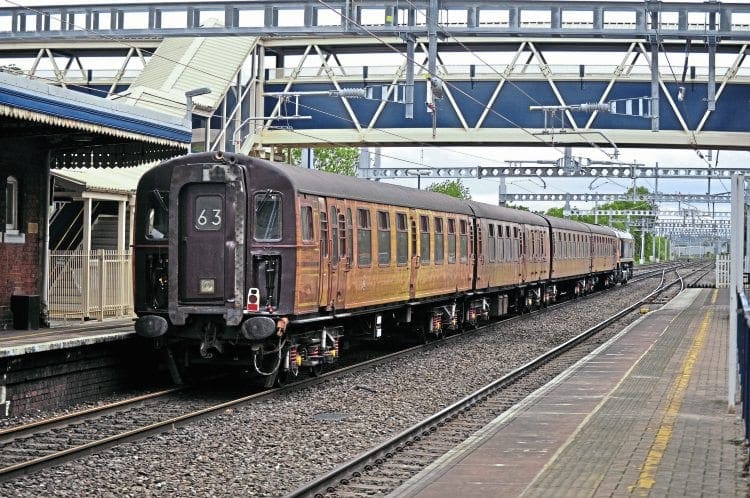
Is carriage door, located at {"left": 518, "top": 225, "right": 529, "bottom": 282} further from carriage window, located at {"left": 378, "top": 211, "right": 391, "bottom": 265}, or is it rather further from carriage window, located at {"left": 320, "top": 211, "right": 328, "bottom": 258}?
carriage window, located at {"left": 320, "top": 211, "right": 328, "bottom": 258}

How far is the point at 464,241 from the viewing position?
25516mm

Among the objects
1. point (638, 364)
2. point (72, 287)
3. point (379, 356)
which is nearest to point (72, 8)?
point (72, 287)

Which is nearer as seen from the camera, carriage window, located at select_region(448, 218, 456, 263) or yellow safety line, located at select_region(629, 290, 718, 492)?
yellow safety line, located at select_region(629, 290, 718, 492)

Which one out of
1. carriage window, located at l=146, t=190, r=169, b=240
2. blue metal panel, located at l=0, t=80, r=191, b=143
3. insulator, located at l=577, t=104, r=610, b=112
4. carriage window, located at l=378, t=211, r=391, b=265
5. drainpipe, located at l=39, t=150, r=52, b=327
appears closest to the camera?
blue metal panel, located at l=0, t=80, r=191, b=143

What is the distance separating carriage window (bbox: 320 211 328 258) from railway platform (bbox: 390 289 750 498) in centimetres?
357

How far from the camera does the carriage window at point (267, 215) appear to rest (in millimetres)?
15266

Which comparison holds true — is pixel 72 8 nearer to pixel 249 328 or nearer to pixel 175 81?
pixel 249 328

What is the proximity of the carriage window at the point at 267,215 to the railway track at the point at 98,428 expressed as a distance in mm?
2125

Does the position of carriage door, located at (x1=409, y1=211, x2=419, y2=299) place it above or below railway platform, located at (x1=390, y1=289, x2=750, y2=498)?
above

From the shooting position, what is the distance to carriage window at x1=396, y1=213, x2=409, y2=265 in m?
20.1

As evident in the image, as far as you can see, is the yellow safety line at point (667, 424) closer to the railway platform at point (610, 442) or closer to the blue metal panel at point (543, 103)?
the railway platform at point (610, 442)

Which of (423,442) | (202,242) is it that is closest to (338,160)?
(202,242)

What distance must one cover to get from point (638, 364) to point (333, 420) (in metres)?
7.12

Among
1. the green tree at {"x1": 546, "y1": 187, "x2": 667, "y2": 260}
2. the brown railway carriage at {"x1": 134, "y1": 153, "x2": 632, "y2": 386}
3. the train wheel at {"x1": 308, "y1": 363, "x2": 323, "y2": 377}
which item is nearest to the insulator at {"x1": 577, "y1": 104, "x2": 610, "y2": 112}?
the brown railway carriage at {"x1": 134, "y1": 153, "x2": 632, "y2": 386}
